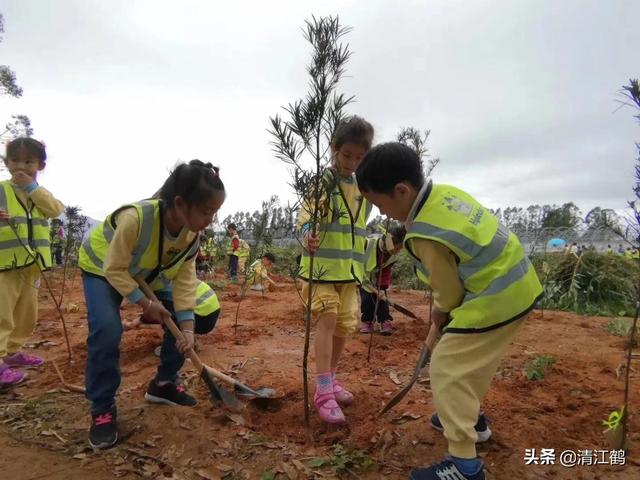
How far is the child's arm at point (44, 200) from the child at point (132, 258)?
1.30 m

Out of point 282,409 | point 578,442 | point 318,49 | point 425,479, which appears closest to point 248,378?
point 282,409

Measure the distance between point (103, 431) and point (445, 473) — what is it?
1894 millimetres

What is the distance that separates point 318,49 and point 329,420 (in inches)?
85.0

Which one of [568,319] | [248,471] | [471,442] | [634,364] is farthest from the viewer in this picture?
[568,319]

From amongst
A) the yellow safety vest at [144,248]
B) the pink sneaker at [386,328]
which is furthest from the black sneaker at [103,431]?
the pink sneaker at [386,328]

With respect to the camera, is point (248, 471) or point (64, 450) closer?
point (248, 471)

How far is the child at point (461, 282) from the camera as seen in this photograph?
187 centimetres

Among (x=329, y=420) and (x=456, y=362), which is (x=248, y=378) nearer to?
(x=329, y=420)

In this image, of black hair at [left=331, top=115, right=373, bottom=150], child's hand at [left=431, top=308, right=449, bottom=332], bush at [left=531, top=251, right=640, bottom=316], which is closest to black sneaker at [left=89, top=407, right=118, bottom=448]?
child's hand at [left=431, top=308, right=449, bottom=332]

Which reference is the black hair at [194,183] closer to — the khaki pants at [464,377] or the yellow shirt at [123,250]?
the yellow shirt at [123,250]

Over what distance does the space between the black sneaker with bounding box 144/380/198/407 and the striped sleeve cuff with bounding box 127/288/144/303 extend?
0.83 meters

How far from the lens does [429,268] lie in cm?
196

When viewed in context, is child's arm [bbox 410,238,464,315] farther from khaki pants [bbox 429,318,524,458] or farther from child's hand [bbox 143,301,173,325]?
child's hand [bbox 143,301,173,325]

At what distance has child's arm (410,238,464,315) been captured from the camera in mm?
1909
